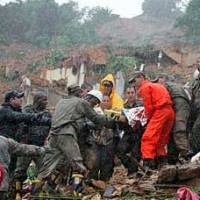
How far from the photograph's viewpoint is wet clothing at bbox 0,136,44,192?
18.3 feet

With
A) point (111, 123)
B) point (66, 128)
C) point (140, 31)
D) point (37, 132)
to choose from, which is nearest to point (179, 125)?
point (111, 123)

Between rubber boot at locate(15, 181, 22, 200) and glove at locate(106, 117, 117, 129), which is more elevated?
glove at locate(106, 117, 117, 129)

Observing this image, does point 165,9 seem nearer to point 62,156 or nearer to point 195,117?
point 195,117

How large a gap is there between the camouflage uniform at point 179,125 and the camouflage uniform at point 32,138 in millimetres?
1822

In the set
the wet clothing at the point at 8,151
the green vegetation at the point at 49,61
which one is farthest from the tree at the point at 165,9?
the wet clothing at the point at 8,151

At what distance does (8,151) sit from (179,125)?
2.39 metres

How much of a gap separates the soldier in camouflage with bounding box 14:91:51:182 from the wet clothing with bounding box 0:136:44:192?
3.63 feet

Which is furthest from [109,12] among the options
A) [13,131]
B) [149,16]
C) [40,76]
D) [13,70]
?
[13,131]

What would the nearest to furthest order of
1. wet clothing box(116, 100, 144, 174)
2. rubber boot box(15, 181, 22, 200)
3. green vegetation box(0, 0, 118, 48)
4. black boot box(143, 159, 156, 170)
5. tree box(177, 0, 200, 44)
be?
black boot box(143, 159, 156, 170) < rubber boot box(15, 181, 22, 200) < wet clothing box(116, 100, 144, 174) < tree box(177, 0, 200, 44) < green vegetation box(0, 0, 118, 48)

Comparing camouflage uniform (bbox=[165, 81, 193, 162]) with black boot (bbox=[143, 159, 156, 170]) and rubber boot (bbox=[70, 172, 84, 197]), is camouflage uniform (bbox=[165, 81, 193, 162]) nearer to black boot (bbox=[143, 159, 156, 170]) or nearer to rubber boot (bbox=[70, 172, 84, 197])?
black boot (bbox=[143, 159, 156, 170])

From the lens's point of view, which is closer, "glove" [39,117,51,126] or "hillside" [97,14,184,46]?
"glove" [39,117,51,126]

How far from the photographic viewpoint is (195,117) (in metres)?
7.11

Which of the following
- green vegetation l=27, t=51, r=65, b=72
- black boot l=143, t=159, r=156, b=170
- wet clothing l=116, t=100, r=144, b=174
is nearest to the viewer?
black boot l=143, t=159, r=156, b=170

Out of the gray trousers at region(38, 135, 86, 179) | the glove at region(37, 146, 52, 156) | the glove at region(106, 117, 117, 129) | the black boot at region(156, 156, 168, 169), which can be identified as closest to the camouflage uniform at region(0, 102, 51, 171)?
the gray trousers at region(38, 135, 86, 179)
